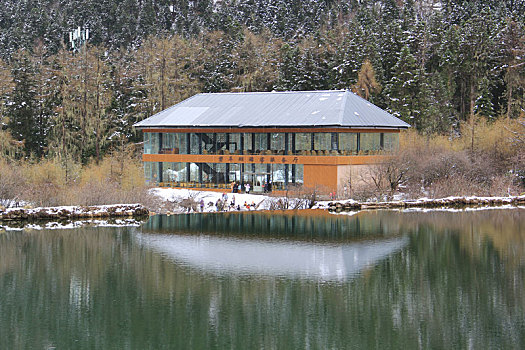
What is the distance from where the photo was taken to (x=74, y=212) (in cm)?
4556

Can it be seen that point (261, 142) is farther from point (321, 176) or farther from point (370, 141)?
point (370, 141)

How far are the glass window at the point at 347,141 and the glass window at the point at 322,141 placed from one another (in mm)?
855

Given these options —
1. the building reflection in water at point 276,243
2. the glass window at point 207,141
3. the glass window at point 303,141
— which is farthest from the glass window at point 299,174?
the building reflection in water at point 276,243

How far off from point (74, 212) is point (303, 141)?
20817mm

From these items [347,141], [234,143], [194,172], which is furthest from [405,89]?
[194,172]

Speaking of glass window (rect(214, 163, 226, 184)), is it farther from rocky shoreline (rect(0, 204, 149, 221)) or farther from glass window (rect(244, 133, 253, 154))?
rocky shoreline (rect(0, 204, 149, 221))

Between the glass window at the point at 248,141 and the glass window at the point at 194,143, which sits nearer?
the glass window at the point at 248,141

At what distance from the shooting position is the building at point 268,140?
57.9 m

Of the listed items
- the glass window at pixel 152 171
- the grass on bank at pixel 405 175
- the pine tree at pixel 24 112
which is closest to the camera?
the grass on bank at pixel 405 175

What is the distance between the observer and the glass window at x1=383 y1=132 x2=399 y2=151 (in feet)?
201

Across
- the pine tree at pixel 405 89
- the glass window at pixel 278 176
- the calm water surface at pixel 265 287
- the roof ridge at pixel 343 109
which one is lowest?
the calm water surface at pixel 265 287

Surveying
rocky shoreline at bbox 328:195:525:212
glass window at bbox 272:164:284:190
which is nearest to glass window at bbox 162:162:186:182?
glass window at bbox 272:164:284:190

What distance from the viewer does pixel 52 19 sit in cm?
12125

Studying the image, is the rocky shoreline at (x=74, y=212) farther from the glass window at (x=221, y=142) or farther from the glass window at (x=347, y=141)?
the glass window at (x=347, y=141)
